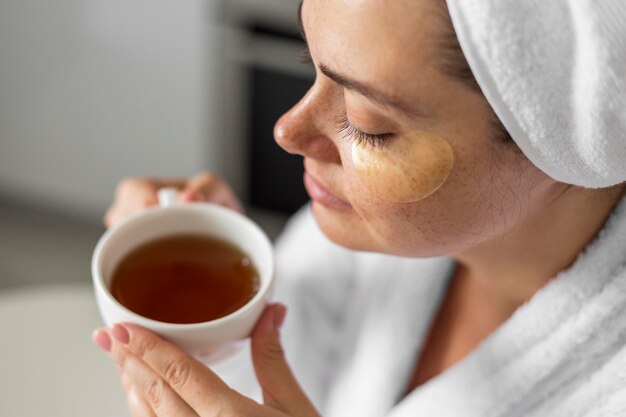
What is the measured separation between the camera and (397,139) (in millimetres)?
642

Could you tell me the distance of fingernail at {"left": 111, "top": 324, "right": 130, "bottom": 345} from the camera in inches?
27.2

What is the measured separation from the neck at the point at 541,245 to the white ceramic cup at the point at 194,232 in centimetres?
21

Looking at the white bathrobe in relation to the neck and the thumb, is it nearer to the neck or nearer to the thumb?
the neck

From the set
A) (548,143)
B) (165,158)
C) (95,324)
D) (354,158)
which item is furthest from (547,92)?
(165,158)

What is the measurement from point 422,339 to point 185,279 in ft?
1.09

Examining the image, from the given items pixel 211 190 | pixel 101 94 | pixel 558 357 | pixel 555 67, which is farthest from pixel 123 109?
pixel 555 67

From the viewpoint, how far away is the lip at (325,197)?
733mm

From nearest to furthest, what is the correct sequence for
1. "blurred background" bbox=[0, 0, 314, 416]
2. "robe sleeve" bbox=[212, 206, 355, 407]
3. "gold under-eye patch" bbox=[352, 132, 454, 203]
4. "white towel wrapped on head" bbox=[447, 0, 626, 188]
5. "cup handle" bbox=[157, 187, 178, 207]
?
"white towel wrapped on head" bbox=[447, 0, 626, 188] → "gold under-eye patch" bbox=[352, 132, 454, 203] → "cup handle" bbox=[157, 187, 178, 207] → "robe sleeve" bbox=[212, 206, 355, 407] → "blurred background" bbox=[0, 0, 314, 416]

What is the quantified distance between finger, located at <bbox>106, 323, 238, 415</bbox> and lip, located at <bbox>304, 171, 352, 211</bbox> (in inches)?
7.0

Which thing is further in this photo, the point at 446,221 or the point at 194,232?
the point at 194,232

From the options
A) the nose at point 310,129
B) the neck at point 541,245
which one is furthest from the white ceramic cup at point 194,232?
the neck at point 541,245

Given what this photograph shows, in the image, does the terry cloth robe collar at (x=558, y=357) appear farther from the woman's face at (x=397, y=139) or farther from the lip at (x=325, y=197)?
the lip at (x=325, y=197)

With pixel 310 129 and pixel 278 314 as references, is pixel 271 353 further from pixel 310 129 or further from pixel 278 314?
pixel 310 129

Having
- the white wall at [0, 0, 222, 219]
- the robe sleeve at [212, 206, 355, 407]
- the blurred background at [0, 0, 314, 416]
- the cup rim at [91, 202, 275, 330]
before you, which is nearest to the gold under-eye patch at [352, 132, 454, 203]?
the cup rim at [91, 202, 275, 330]
